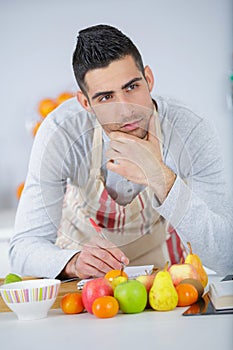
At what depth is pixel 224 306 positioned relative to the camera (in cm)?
90

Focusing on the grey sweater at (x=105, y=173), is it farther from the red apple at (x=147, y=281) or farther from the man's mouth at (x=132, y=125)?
the red apple at (x=147, y=281)

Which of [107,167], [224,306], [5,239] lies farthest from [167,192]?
[5,239]

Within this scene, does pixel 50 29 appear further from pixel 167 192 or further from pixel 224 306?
pixel 224 306

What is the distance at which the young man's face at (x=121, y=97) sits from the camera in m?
1.31

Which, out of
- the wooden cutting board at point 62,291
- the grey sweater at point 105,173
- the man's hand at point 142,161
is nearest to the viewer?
the wooden cutting board at point 62,291

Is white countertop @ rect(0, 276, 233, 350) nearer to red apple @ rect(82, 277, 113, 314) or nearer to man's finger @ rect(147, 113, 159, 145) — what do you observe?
red apple @ rect(82, 277, 113, 314)

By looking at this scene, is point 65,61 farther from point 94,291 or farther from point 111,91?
point 94,291

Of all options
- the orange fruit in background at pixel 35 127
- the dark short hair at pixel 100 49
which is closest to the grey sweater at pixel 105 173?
the dark short hair at pixel 100 49

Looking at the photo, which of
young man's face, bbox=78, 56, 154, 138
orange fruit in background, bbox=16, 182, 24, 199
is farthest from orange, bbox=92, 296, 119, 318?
orange fruit in background, bbox=16, 182, 24, 199

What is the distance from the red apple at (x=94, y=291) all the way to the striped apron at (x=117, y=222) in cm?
50

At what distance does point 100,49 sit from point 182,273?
0.52m

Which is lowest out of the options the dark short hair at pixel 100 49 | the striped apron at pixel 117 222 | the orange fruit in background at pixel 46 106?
the striped apron at pixel 117 222

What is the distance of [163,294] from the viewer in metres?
0.92

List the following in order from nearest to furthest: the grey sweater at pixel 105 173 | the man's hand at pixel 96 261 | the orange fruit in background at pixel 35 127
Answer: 1. the man's hand at pixel 96 261
2. the grey sweater at pixel 105 173
3. the orange fruit in background at pixel 35 127
